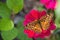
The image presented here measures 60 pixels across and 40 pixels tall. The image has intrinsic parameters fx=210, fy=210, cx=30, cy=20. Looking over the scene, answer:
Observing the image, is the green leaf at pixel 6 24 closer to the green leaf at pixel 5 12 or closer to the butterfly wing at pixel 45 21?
the green leaf at pixel 5 12

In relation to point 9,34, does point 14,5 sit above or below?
above

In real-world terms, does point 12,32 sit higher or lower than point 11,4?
lower

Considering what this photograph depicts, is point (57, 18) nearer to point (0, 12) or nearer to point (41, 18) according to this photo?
point (41, 18)

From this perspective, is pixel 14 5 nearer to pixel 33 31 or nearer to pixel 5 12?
pixel 5 12

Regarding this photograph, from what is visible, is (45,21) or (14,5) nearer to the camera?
(45,21)

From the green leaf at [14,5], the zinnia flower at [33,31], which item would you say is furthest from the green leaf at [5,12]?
the zinnia flower at [33,31]

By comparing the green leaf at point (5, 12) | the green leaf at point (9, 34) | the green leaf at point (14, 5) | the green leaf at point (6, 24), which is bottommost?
A: the green leaf at point (9, 34)

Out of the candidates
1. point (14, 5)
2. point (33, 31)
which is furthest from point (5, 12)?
point (33, 31)

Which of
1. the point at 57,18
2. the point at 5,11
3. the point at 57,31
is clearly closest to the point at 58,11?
the point at 57,18
